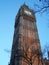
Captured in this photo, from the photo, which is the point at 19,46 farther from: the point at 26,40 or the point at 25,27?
the point at 25,27

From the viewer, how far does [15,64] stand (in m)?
34.5

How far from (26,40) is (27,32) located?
2.40m

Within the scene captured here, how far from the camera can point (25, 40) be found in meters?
38.8

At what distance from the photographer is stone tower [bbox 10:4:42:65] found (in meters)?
34.5

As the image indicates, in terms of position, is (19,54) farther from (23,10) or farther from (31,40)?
(23,10)

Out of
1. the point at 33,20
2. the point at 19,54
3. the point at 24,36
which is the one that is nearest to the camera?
the point at 19,54

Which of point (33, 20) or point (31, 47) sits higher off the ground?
point (33, 20)

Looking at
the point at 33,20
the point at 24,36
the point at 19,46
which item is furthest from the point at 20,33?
the point at 33,20

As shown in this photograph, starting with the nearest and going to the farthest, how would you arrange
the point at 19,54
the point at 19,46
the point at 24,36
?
the point at 19,54
the point at 19,46
the point at 24,36

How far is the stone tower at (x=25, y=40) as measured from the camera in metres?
34.5

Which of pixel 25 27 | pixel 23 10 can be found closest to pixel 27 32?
pixel 25 27

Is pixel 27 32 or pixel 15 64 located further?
pixel 27 32

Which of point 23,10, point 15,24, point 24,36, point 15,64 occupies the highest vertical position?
point 23,10

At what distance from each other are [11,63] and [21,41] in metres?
5.26
